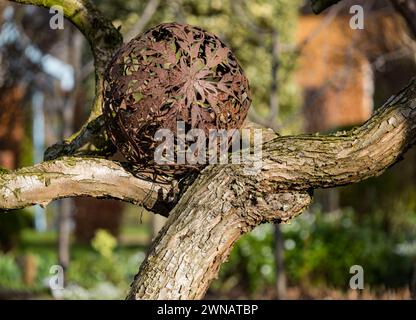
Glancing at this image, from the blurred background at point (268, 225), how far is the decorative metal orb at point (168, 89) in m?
3.75

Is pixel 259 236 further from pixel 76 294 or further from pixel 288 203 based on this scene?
pixel 288 203

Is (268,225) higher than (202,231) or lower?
higher

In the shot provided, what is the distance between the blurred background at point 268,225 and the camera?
27.5 ft

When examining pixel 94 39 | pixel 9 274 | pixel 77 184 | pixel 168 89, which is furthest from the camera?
pixel 9 274

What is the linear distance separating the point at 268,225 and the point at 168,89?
22.6ft

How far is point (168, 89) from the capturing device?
3023 millimetres

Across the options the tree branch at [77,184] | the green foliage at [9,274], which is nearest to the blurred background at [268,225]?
the green foliage at [9,274]

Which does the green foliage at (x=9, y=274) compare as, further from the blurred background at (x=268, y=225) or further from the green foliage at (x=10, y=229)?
the green foliage at (x=10, y=229)

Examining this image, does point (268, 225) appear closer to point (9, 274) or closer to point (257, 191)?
point (9, 274)

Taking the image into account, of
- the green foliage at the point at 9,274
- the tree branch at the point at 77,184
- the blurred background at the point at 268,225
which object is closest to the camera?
the tree branch at the point at 77,184

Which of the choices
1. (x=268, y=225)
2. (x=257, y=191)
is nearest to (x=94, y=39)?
(x=257, y=191)

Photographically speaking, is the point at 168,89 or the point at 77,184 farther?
the point at 77,184

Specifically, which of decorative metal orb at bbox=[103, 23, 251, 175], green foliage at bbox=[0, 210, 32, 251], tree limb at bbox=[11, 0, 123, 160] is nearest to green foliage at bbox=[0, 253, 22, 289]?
green foliage at bbox=[0, 210, 32, 251]
